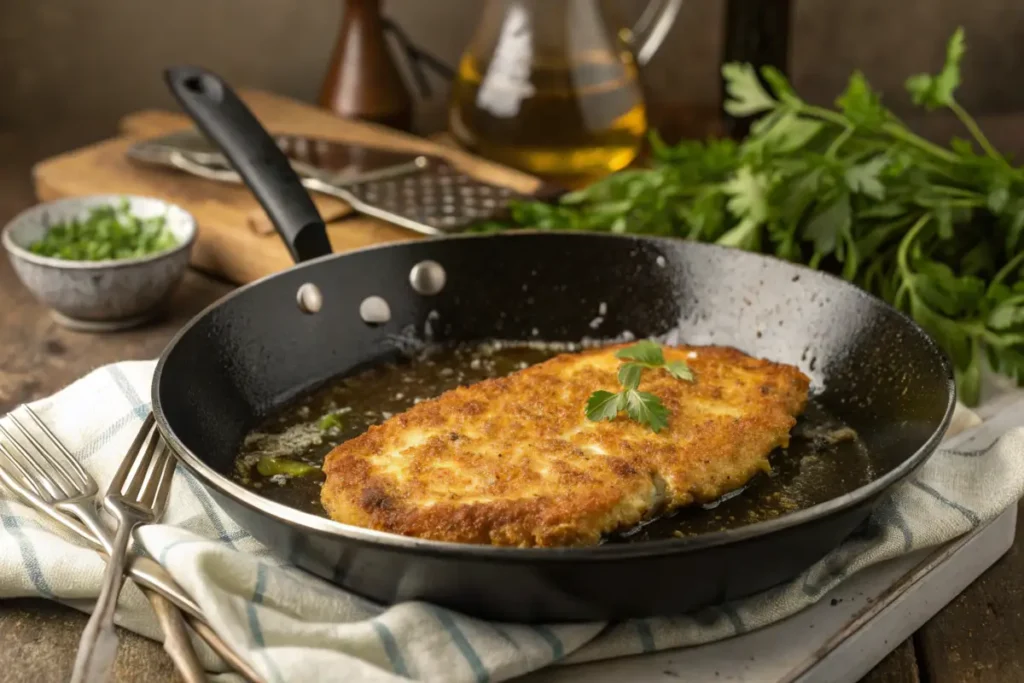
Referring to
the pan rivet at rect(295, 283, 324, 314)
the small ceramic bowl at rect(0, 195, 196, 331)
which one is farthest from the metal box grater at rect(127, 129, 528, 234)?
the pan rivet at rect(295, 283, 324, 314)

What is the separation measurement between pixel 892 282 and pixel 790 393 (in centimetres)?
51

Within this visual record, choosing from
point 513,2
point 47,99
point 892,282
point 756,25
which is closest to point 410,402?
point 892,282

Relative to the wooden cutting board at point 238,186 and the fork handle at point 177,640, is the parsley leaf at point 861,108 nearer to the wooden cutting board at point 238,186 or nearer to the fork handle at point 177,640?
the wooden cutting board at point 238,186

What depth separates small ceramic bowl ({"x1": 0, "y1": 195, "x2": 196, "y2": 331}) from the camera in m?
2.21

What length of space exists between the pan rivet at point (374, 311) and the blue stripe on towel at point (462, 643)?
31.9 inches

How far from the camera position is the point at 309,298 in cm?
201

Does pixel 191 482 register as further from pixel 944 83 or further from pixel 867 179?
pixel 944 83

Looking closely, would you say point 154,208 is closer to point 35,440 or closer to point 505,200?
point 505,200

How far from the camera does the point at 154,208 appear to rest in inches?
96.0

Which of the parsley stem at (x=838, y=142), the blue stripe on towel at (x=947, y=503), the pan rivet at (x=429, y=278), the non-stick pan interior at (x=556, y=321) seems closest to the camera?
the blue stripe on towel at (x=947, y=503)

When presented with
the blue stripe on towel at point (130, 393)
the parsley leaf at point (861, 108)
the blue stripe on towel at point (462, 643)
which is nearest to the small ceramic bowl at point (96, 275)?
the blue stripe on towel at point (130, 393)

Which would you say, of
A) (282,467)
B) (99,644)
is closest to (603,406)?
(282,467)

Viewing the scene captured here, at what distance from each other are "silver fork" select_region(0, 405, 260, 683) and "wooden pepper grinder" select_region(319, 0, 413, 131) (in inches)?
58.5

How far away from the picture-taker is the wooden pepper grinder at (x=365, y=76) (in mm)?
2975
